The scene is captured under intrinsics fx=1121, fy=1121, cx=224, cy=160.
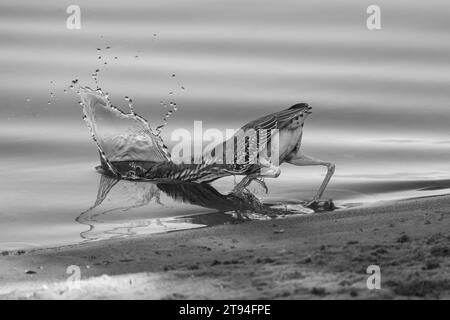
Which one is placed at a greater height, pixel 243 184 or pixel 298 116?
pixel 298 116

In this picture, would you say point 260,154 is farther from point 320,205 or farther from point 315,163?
point 320,205

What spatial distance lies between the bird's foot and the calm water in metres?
0.25

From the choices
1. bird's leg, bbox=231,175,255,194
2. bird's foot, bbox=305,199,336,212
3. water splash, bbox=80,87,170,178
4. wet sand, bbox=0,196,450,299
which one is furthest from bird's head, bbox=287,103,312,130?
water splash, bbox=80,87,170,178

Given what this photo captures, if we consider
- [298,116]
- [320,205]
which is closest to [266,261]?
[320,205]

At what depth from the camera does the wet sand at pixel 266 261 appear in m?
5.97

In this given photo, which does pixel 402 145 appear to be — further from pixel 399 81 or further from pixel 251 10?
pixel 251 10

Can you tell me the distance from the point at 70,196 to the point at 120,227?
117 centimetres

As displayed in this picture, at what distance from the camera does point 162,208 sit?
30.9ft

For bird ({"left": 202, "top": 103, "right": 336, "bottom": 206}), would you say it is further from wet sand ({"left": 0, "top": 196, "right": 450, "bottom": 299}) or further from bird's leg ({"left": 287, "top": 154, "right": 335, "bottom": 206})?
wet sand ({"left": 0, "top": 196, "right": 450, "bottom": 299})

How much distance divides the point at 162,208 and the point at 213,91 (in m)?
3.95

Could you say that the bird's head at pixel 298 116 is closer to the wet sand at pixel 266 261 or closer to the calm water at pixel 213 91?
the calm water at pixel 213 91

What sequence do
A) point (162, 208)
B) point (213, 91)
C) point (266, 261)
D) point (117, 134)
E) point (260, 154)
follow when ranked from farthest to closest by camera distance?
point (213, 91), point (117, 134), point (162, 208), point (260, 154), point (266, 261)

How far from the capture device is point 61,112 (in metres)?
12.4

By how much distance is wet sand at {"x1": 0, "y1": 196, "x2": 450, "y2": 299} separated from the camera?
5.97 m
